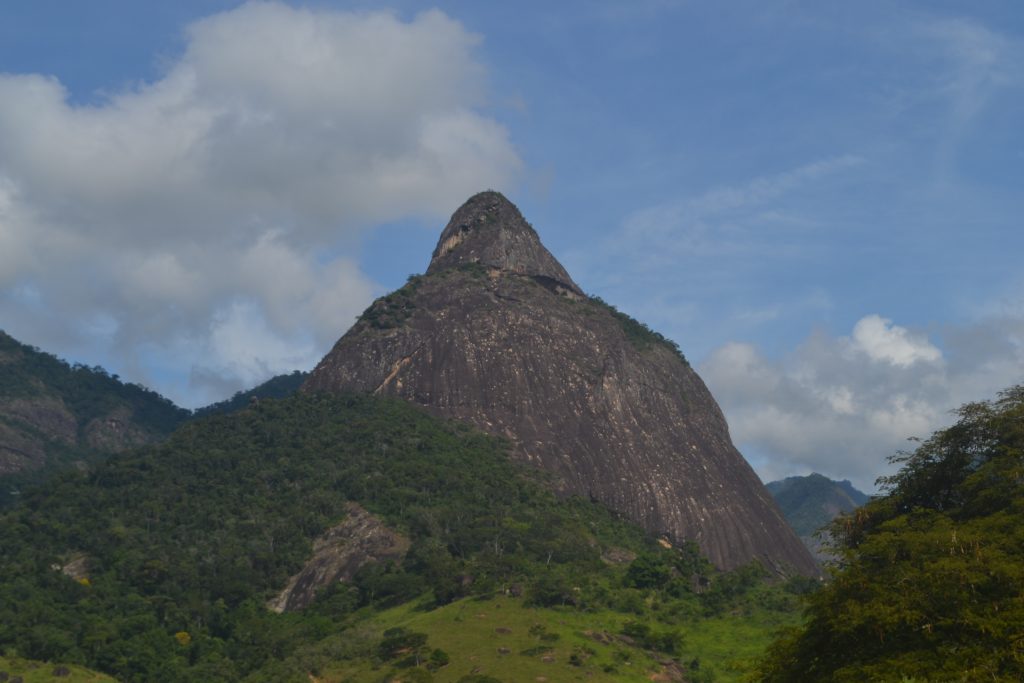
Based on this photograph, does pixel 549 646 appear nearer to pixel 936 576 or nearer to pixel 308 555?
pixel 308 555

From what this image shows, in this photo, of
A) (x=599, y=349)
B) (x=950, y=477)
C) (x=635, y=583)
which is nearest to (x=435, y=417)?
(x=599, y=349)

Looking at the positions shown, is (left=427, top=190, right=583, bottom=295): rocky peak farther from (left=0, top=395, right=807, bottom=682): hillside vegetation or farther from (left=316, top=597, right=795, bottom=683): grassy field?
(left=316, top=597, right=795, bottom=683): grassy field

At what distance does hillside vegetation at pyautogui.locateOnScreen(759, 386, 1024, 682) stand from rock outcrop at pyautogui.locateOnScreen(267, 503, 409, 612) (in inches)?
2859

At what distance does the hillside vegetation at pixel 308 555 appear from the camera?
8769 cm

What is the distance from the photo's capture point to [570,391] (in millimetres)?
149750

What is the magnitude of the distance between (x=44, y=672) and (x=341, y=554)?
34.6 m

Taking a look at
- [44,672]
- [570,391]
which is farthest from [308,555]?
[570,391]

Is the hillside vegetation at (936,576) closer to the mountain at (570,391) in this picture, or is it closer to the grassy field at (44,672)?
the grassy field at (44,672)

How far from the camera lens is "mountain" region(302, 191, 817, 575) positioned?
459 ft

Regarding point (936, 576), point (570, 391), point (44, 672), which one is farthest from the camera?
point (570, 391)

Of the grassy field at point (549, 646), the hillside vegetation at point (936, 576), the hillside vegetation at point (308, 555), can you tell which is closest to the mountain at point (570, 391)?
the hillside vegetation at point (308, 555)

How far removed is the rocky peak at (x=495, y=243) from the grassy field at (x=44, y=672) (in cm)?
10120

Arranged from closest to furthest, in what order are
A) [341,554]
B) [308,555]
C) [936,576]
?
[936,576]
[341,554]
[308,555]

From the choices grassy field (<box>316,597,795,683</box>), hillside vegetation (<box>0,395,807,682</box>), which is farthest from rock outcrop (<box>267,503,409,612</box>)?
grassy field (<box>316,597,795,683</box>)
